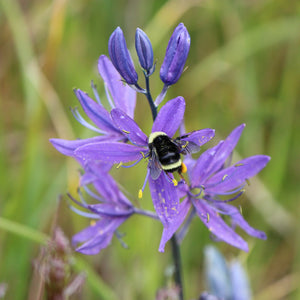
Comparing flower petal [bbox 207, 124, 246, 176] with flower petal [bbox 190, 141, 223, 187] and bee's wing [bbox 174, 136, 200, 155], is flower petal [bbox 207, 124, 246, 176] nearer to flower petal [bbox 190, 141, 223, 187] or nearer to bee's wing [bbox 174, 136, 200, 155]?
flower petal [bbox 190, 141, 223, 187]

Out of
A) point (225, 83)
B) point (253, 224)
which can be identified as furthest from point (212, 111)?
point (253, 224)

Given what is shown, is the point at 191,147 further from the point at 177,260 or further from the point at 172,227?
the point at 177,260

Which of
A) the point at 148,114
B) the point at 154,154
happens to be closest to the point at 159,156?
the point at 154,154

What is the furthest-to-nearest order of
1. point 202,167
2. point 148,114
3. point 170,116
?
point 148,114 → point 202,167 → point 170,116

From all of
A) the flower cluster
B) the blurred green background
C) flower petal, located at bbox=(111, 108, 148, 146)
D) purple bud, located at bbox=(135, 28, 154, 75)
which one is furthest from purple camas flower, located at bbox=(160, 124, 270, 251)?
the blurred green background

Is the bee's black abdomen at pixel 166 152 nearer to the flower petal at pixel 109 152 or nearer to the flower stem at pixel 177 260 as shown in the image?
the flower petal at pixel 109 152
